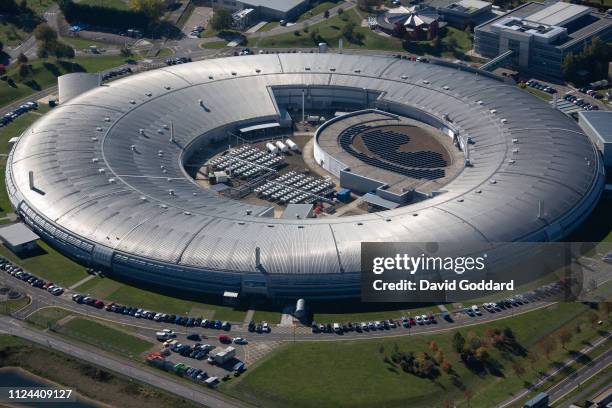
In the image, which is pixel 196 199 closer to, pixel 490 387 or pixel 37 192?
pixel 37 192

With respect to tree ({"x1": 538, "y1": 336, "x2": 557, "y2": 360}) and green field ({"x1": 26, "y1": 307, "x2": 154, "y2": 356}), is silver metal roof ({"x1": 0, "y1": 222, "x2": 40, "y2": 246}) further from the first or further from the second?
tree ({"x1": 538, "y1": 336, "x2": 557, "y2": 360})

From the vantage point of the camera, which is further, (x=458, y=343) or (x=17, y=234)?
(x=17, y=234)

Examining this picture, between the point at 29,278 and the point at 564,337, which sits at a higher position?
the point at 29,278

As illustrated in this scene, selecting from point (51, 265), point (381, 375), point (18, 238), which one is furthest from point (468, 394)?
point (18, 238)

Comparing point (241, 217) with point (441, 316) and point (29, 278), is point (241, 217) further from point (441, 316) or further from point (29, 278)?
point (441, 316)

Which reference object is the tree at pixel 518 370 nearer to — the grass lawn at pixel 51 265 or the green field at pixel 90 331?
the green field at pixel 90 331

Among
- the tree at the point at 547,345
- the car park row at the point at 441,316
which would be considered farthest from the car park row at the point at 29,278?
the tree at the point at 547,345
